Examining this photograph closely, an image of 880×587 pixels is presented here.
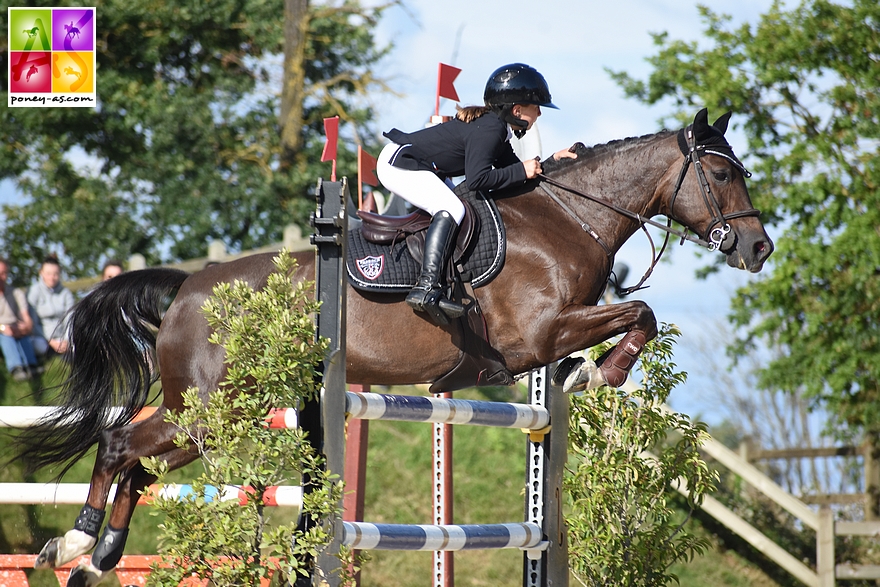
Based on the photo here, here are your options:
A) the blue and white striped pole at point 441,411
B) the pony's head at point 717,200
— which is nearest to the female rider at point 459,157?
the blue and white striped pole at point 441,411

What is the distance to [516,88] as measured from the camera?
3.75m

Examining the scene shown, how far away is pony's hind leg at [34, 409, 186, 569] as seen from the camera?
3.52 metres

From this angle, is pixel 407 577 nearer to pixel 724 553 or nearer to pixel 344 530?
pixel 724 553

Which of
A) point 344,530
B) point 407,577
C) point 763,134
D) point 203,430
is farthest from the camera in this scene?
point 763,134

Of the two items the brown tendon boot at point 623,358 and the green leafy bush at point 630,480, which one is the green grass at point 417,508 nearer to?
the green leafy bush at point 630,480

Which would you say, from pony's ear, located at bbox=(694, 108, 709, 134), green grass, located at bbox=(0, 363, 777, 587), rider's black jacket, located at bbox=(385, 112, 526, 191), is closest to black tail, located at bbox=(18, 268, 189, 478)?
rider's black jacket, located at bbox=(385, 112, 526, 191)

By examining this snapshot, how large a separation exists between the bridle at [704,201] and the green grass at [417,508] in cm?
314

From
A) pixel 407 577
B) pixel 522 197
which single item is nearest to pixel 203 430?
pixel 522 197

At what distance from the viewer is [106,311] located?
4.07 meters

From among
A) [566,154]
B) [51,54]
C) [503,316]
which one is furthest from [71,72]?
[503,316]

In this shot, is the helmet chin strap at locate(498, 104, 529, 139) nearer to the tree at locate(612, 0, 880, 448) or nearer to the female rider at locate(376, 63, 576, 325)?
the female rider at locate(376, 63, 576, 325)

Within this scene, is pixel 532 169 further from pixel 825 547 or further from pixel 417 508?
pixel 825 547

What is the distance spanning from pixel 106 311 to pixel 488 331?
1700 millimetres

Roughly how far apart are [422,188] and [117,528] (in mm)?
1774
